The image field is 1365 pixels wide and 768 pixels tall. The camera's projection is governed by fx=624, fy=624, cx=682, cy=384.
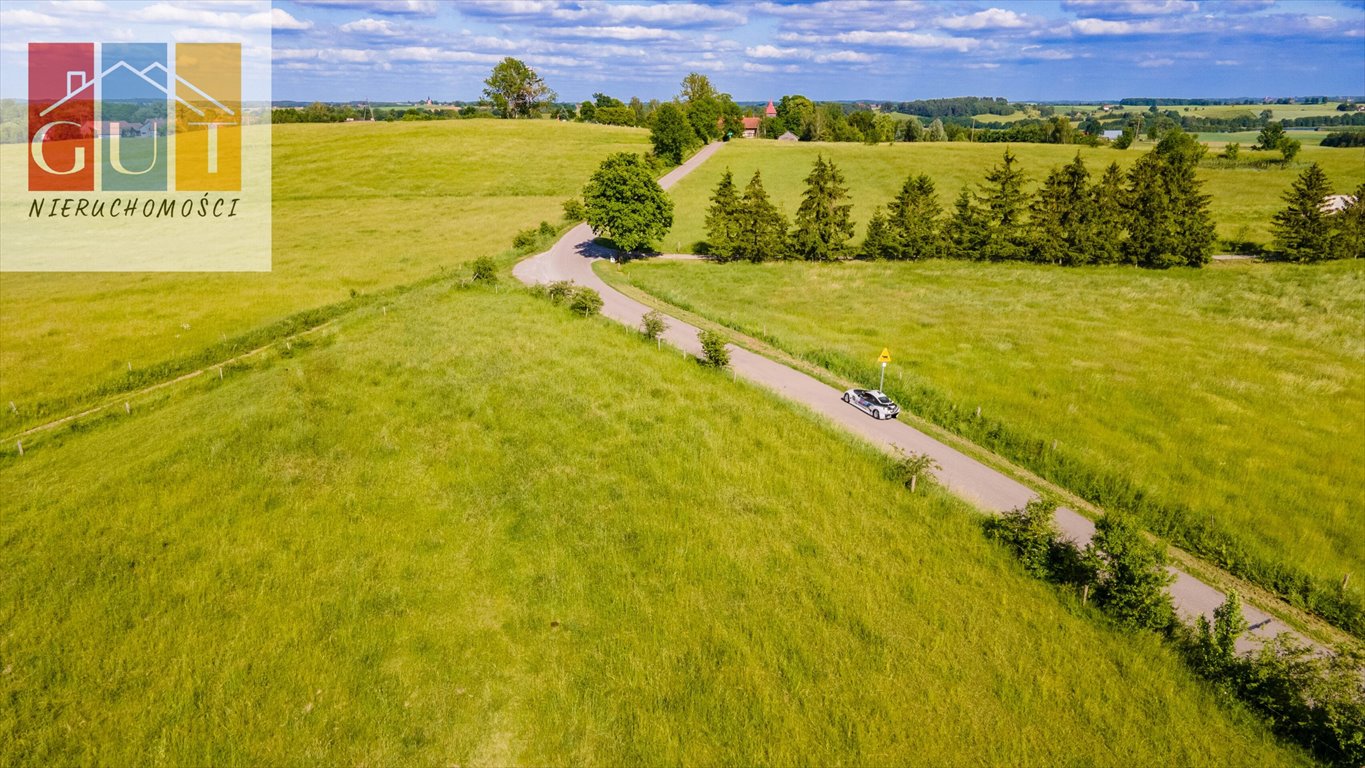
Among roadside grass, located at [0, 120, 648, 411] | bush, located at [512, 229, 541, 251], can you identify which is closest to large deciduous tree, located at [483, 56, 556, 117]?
roadside grass, located at [0, 120, 648, 411]

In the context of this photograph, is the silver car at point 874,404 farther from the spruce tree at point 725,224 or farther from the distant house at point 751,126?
the distant house at point 751,126

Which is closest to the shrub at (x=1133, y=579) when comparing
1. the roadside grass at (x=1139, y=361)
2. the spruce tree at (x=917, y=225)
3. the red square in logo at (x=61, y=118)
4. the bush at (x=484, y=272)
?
the roadside grass at (x=1139, y=361)

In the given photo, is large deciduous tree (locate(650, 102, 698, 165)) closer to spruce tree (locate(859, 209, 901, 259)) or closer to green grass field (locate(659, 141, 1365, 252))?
green grass field (locate(659, 141, 1365, 252))

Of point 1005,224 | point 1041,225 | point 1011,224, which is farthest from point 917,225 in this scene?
point 1041,225

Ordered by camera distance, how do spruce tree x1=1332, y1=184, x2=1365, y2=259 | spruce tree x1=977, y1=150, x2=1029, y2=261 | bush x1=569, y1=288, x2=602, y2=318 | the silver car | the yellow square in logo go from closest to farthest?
1. the silver car
2. bush x1=569, y1=288, x2=602, y2=318
3. spruce tree x1=1332, y1=184, x2=1365, y2=259
4. spruce tree x1=977, y1=150, x2=1029, y2=261
5. the yellow square in logo

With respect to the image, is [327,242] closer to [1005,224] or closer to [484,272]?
[484,272]

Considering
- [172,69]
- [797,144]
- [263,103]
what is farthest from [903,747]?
[263,103]

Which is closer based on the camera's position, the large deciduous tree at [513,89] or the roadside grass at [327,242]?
the roadside grass at [327,242]
